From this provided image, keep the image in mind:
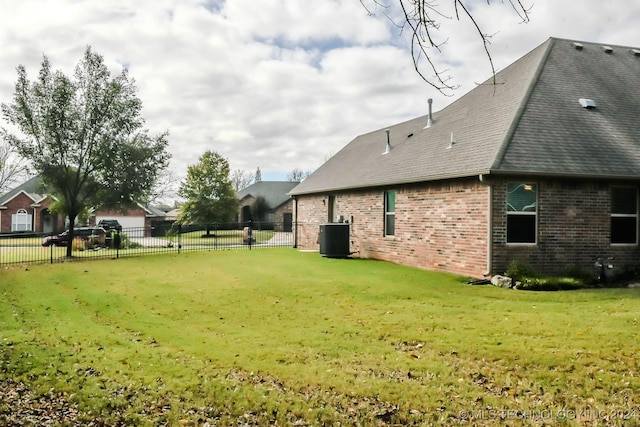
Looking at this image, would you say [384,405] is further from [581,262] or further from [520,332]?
[581,262]

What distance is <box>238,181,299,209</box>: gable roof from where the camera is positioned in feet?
178

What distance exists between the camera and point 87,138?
23141 millimetres

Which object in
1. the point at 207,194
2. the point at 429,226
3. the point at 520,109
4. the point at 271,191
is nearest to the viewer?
the point at 520,109

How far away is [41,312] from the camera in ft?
32.0

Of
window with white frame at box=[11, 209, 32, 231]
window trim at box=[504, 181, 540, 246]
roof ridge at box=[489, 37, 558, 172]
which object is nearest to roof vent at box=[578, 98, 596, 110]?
roof ridge at box=[489, 37, 558, 172]

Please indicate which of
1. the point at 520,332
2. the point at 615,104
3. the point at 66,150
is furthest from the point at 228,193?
the point at 520,332

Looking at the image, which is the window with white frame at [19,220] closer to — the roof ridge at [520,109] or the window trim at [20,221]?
the window trim at [20,221]

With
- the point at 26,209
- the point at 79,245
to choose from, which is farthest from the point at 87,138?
the point at 26,209

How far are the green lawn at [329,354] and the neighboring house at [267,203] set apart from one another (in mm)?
39787

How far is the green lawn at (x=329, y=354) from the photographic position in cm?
497

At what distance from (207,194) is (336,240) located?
2950 centimetres

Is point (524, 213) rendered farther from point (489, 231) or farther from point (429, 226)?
point (429, 226)

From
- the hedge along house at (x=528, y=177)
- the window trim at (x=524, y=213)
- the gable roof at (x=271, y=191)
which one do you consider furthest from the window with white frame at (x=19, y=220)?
the window trim at (x=524, y=213)

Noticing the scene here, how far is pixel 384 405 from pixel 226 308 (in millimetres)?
5675
